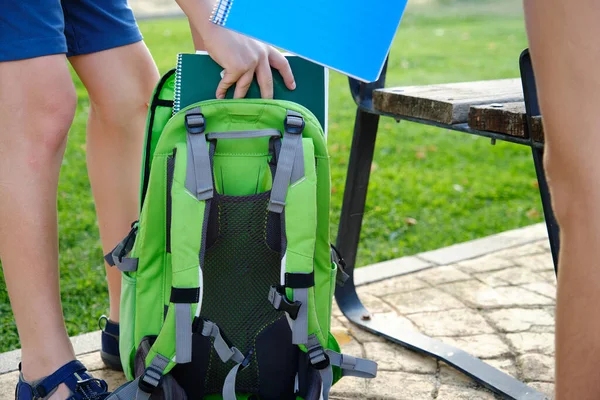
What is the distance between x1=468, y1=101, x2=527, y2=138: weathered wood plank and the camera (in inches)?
74.4

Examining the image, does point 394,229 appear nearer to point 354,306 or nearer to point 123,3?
point 354,306

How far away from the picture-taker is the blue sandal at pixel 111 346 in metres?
2.37

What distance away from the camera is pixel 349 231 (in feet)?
8.81

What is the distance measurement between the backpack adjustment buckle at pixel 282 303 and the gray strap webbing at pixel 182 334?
0.20m

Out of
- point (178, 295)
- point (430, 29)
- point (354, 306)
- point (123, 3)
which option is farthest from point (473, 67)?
point (178, 295)

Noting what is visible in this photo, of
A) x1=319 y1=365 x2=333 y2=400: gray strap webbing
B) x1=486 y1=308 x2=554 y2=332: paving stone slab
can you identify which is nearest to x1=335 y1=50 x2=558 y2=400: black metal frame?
x1=486 y1=308 x2=554 y2=332: paving stone slab

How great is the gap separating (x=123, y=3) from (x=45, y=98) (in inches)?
19.3

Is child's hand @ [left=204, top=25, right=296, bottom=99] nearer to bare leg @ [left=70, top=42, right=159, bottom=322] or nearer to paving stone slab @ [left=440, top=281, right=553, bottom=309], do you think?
bare leg @ [left=70, top=42, right=159, bottom=322]

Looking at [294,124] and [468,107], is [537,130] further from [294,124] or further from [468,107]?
[294,124]

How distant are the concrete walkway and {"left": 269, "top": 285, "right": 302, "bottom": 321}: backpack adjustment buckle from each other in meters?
0.54

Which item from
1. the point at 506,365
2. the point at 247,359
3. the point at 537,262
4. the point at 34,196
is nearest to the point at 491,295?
the point at 537,262

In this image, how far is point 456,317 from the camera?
2812mm

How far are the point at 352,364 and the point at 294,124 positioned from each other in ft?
2.09

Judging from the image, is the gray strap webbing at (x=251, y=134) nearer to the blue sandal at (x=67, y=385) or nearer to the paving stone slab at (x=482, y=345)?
the blue sandal at (x=67, y=385)
